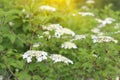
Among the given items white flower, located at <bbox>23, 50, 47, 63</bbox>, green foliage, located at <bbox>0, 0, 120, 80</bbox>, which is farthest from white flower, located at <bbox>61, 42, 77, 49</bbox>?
white flower, located at <bbox>23, 50, 47, 63</bbox>

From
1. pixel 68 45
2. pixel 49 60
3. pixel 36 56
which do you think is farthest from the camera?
pixel 68 45

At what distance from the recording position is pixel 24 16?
4.31 m

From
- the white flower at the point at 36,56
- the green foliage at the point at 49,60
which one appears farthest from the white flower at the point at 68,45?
the white flower at the point at 36,56

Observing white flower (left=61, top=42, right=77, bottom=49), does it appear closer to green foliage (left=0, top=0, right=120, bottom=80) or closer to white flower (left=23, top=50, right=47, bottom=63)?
green foliage (left=0, top=0, right=120, bottom=80)

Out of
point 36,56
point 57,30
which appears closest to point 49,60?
point 36,56

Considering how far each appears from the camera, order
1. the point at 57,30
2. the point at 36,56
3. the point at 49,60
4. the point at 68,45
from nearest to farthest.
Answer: the point at 36,56
the point at 49,60
the point at 68,45
the point at 57,30

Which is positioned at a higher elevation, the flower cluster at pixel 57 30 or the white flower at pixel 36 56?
the flower cluster at pixel 57 30

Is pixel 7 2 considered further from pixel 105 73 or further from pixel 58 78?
pixel 105 73

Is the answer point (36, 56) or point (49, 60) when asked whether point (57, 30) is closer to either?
point (49, 60)

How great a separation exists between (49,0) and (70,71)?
139 inches

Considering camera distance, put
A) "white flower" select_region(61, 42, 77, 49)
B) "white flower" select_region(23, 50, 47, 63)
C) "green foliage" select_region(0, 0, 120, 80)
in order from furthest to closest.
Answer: "white flower" select_region(61, 42, 77, 49)
"green foliage" select_region(0, 0, 120, 80)
"white flower" select_region(23, 50, 47, 63)

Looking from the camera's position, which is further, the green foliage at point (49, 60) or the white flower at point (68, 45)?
the white flower at point (68, 45)

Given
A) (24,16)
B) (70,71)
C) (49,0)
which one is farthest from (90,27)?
(49,0)

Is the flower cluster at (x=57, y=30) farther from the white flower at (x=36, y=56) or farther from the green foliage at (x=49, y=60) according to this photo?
the white flower at (x=36, y=56)
